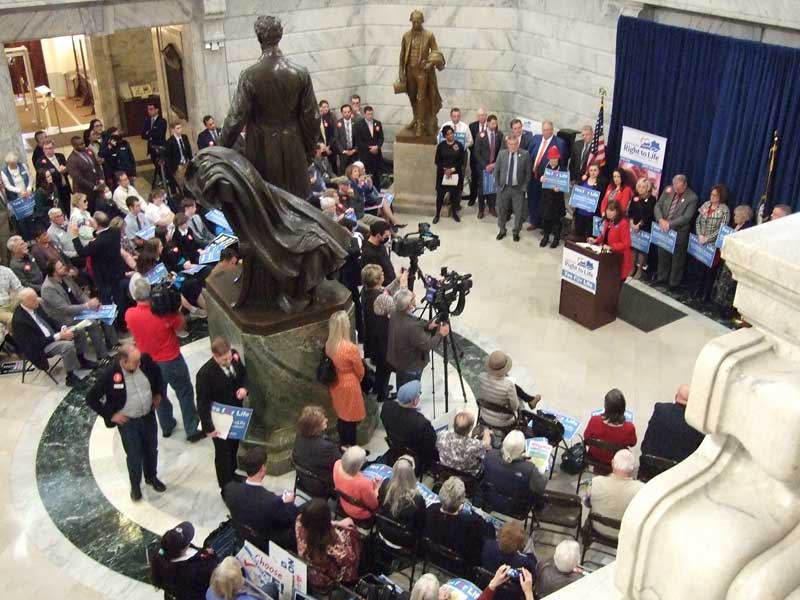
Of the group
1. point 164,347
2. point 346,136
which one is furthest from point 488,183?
point 164,347

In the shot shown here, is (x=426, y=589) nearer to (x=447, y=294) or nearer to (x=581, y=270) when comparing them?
(x=447, y=294)

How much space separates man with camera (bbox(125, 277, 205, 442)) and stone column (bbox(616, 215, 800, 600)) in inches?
222

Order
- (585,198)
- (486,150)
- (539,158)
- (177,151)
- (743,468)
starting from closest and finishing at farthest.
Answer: (743,468) < (585,198) < (539,158) < (486,150) < (177,151)

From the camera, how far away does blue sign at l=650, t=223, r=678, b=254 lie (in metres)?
9.87

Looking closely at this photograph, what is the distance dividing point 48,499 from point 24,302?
77.5 inches

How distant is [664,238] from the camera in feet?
32.7

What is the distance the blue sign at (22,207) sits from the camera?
10.2m

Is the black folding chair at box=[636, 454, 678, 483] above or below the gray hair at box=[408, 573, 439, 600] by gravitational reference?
below

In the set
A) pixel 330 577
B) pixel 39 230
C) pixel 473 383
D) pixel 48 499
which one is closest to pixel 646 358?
pixel 473 383

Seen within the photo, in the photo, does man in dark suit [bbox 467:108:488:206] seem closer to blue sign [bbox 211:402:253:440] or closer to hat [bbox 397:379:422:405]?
hat [bbox 397:379:422:405]

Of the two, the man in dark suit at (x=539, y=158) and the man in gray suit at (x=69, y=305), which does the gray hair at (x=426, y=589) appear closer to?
the man in gray suit at (x=69, y=305)

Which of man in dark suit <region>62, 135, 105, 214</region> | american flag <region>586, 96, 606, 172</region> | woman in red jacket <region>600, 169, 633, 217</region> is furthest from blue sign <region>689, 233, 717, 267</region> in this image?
man in dark suit <region>62, 135, 105, 214</region>

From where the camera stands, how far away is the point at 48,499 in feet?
22.3

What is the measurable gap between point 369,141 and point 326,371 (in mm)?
6935
